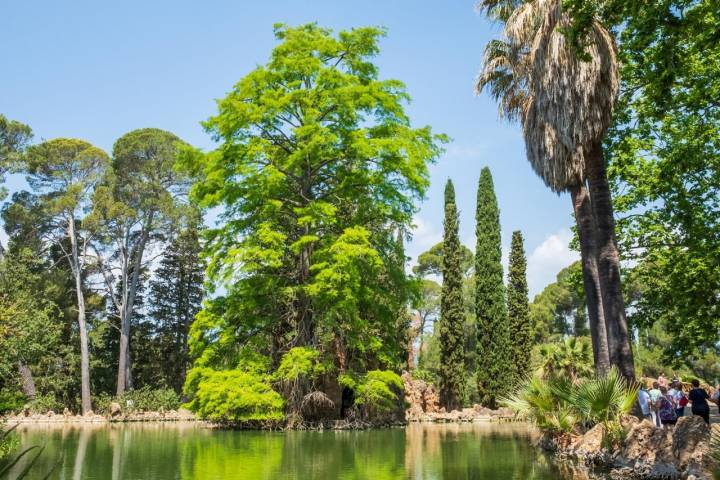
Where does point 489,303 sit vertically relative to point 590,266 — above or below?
above

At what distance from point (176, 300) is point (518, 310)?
22889mm

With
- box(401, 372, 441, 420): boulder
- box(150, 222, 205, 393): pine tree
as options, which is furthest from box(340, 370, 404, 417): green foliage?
box(150, 222, 205, 393): pine tree

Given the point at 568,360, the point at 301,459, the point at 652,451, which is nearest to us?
the point at 652,451

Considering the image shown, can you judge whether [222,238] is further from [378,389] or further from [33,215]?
[33,215]

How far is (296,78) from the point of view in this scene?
71.1 feet

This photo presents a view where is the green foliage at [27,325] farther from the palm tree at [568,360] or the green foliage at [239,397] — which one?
the palm tree at [568,360]

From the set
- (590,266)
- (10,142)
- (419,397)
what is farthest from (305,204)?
(10,142)

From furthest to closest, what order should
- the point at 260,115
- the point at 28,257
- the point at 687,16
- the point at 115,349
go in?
the point at 115,349, the point at 28,257, the point at 260,115, the point at 687,16

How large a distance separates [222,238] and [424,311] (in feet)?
108

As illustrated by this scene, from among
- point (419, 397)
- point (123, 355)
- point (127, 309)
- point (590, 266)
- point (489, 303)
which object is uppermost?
point (489, 303)

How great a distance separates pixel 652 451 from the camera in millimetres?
9102

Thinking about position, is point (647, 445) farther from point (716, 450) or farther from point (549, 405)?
point (716, 450)

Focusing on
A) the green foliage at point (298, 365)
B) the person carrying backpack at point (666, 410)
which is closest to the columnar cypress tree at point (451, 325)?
the green foliage at point (298, 365)

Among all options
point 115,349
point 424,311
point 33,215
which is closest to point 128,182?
point 33,215
